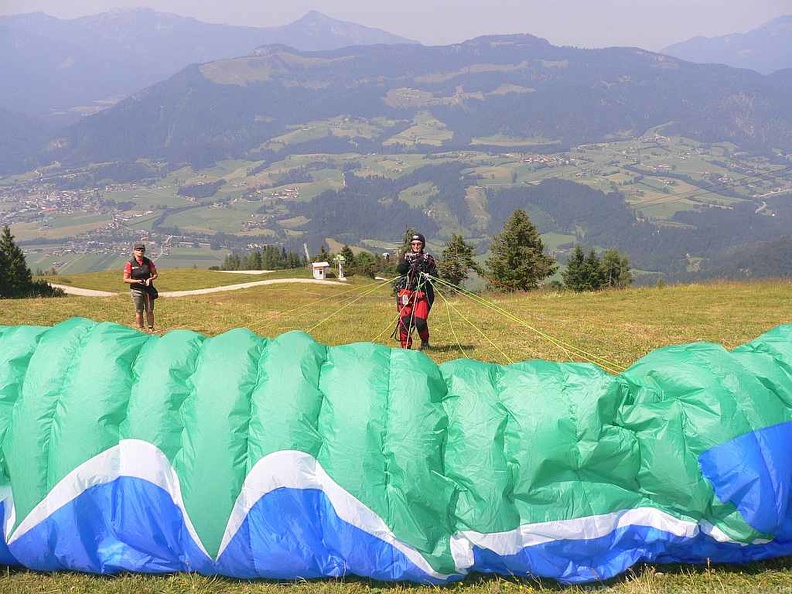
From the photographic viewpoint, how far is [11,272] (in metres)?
45.4

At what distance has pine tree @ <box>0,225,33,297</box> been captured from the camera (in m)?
41.4

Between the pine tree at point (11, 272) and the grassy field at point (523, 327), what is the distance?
2338cm

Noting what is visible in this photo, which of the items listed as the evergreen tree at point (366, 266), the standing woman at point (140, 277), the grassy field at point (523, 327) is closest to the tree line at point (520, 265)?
the grassy field at point (523, 327)

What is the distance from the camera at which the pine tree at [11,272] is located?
41375 mm

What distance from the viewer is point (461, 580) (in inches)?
217

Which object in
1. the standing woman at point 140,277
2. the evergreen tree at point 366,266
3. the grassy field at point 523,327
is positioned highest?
the standing woman at point 140,277

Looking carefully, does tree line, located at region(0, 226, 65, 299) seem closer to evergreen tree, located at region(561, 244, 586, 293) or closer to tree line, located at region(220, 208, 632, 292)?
tree line, located at region(220, 208, 632, 292)

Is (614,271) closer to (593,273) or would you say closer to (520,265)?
(593,273)

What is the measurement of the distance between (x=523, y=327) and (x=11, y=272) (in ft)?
144

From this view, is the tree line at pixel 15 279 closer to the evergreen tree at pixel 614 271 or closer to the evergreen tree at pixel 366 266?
the evergreen tree at pixel 366 266

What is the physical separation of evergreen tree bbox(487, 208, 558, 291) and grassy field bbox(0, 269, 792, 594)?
856 inches

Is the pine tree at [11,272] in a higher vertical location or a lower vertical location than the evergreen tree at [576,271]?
higher

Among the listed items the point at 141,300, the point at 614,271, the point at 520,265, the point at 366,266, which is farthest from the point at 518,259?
the point at 141,300

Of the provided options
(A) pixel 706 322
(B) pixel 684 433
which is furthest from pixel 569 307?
(B) pixel 684 433
